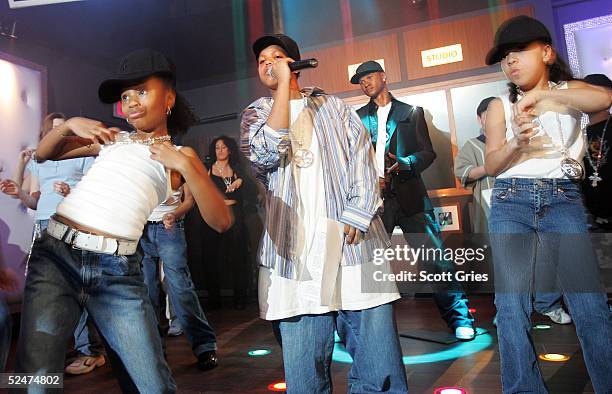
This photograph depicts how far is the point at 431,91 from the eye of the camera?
2223mm

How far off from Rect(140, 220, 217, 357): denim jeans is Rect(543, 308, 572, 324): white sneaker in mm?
1705

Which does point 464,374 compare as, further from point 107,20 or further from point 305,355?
point 107,20

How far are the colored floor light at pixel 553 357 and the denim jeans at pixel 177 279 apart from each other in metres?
1.37

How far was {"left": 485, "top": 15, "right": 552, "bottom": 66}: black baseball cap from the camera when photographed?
1272 mm

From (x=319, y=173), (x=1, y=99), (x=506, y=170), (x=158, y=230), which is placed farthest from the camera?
(x=1, y=99)

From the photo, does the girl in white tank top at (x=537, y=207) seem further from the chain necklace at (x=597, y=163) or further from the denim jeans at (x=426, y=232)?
the chain necklace at (x=597, y=163)

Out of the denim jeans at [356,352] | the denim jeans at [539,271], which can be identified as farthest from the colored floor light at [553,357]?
the denim jeans at [356,352]

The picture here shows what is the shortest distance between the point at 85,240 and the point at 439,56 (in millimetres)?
1866

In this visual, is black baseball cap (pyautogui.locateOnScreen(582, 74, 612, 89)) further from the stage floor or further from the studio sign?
the stage floor

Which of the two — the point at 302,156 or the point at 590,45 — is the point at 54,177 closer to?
the point at 302,156

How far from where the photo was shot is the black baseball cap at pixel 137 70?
117 cm

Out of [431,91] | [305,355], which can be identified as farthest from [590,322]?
[431,91]

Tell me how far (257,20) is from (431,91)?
987 millimetres

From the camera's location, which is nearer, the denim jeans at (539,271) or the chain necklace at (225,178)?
the denim jeans at (539,271)
